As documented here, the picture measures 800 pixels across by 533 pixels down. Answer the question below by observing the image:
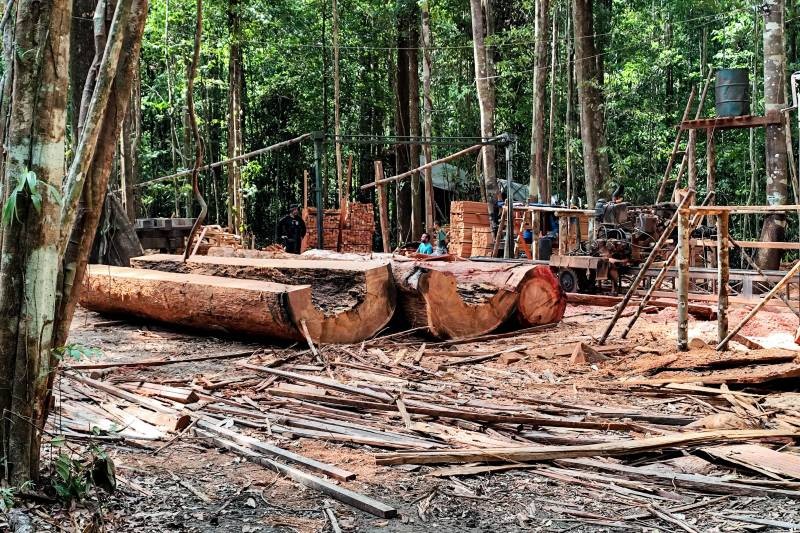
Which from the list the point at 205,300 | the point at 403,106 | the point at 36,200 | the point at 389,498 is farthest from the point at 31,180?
the point at 403,106

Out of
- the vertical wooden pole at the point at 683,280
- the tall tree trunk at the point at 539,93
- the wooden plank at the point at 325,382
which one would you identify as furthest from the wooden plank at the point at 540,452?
the tall tree trunk at the point at 539,93

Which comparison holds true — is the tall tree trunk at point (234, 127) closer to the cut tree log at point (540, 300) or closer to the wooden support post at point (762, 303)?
the cut tree log at point (540, 300)

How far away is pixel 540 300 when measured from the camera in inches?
453

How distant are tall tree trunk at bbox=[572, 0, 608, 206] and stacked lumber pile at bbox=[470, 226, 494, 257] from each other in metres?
2.96

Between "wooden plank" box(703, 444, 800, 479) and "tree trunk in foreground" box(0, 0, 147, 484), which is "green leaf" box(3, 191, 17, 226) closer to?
"tree trunk in foreground" box(0, 0, 147, 484)

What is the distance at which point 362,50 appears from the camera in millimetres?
35531

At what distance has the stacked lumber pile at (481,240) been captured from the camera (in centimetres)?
2272

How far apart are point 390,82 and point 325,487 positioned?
3460 centimetres

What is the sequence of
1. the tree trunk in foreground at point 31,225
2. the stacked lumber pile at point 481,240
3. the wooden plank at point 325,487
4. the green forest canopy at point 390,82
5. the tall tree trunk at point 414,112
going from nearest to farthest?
the tree trunk in foreground at point 31,225
the wooden plank at point 325,487
the stacked lumber pile at point 481,240
the green forest canopy at point 390,82
the tall tree trunk at point 414,112

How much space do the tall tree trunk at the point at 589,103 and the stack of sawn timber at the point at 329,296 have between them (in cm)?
1071

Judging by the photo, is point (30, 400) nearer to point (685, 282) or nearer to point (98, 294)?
point (685, 282)


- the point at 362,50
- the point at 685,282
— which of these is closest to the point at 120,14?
the point at 685,282

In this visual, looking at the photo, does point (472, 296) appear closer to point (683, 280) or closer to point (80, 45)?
point (683, 280)

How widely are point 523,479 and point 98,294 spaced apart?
855 cm
